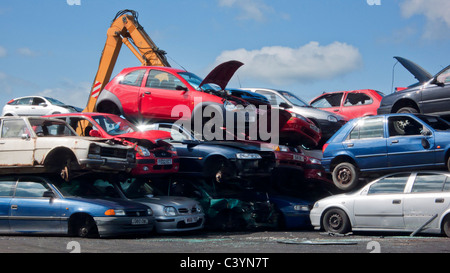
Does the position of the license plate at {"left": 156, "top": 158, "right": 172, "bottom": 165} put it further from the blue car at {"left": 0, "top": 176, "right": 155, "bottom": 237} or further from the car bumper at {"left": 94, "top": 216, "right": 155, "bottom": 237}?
the car bumper at {"left": 94, "top": 216, "right": 155, "bottom": 237}

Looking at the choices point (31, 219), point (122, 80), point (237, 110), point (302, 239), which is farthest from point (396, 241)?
point (122, 80)

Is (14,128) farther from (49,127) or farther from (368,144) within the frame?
(368,144)

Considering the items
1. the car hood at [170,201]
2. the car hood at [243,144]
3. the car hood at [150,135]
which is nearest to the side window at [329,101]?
the car hood at [243,144]

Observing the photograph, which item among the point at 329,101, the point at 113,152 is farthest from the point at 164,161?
the point at 329,101

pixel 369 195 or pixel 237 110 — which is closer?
pixel 369 195

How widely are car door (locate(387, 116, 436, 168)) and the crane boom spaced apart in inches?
320

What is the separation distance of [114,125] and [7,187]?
119 inches

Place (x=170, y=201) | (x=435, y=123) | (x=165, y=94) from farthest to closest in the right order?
(x=165, y=94)
(x=170, y=201)
(x=435, y=123)

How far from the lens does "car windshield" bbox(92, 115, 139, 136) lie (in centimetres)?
1410

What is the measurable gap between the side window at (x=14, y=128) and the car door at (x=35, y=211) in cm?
133

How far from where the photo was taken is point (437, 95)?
13.4 m

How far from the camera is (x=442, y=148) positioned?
11586 mm
